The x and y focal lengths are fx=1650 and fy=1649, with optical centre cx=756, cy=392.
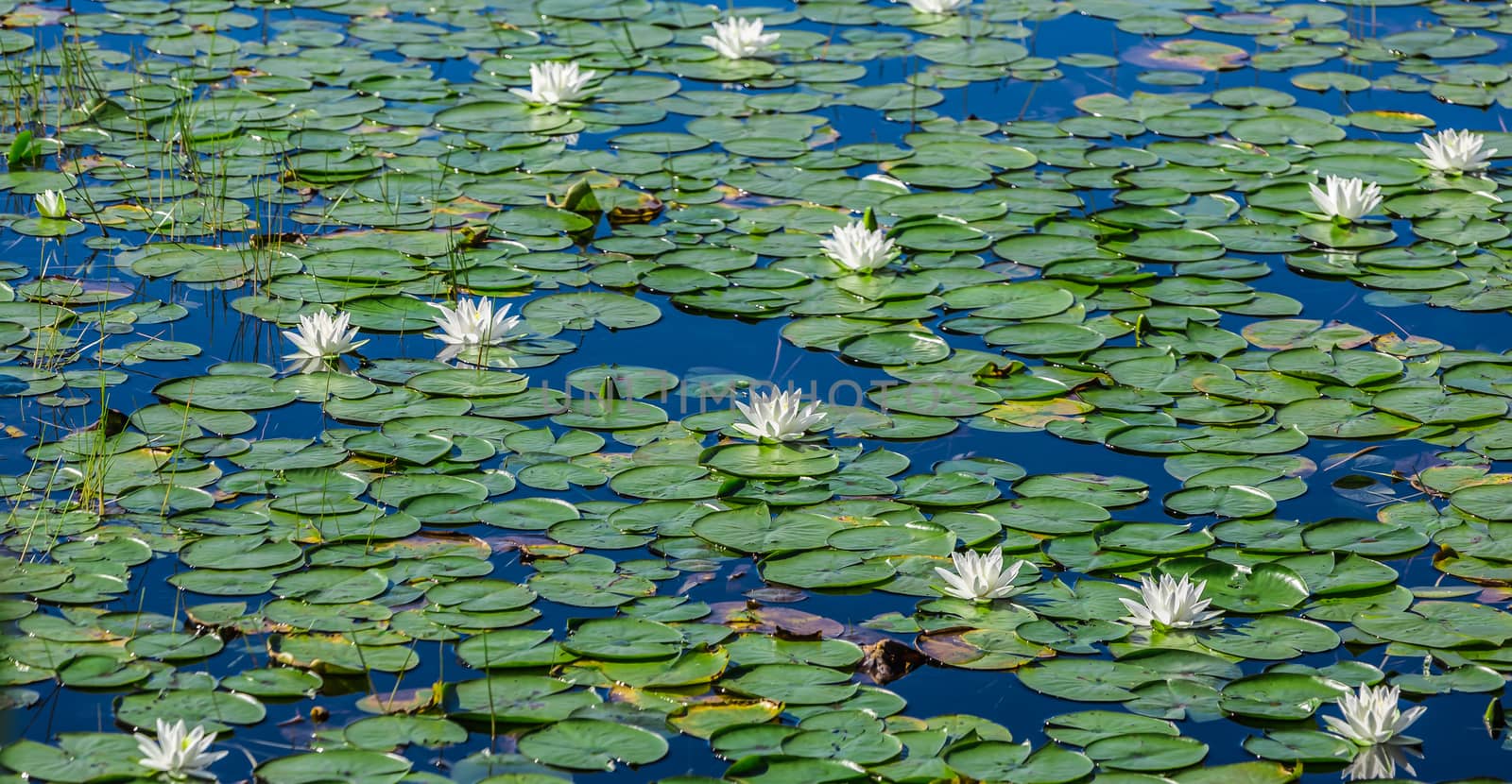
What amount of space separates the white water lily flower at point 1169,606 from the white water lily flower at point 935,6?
459 centimetres

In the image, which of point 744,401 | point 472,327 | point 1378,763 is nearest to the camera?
point 1378,763

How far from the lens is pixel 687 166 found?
6074mm

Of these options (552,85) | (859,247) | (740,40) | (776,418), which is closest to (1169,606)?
(776,418)

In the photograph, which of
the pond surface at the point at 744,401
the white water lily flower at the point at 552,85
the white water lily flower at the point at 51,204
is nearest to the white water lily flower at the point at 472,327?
the pond surface at the point at 744,401

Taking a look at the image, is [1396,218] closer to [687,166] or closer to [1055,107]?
[1055,107]

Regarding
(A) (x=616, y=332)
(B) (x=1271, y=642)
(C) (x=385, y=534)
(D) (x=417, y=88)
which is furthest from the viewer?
(D) (x=417, y=88)

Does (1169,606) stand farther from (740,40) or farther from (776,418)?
(740,40)

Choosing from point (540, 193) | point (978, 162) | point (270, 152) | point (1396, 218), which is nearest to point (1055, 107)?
point (978, 162)

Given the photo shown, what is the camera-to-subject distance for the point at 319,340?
15.2ft

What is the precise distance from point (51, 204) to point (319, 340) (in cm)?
146

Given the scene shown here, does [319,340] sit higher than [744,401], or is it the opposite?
[319,340]

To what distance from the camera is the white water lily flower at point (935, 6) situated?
7.68 m

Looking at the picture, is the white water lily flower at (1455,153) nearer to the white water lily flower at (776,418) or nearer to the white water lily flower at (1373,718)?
the white water lily flower at (776,418)

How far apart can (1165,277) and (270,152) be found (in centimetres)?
323
